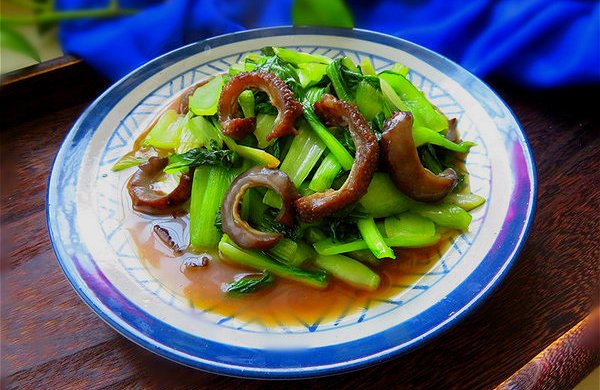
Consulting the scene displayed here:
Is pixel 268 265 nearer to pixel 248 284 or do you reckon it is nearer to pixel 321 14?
pixel 248 284

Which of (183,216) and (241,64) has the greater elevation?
(241,64)

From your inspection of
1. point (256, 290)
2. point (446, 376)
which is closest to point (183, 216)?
point (256, 290)

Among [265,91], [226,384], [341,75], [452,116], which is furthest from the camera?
[452,116]

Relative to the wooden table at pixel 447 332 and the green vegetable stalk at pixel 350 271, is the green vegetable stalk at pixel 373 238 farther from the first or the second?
the wooden table at pixel 447 332

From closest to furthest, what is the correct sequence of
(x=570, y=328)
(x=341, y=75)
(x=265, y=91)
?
(x=570, y=328)
(x=265, y=91)
(x=341, y=75)

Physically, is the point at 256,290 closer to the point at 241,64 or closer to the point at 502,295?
the point at 502,295

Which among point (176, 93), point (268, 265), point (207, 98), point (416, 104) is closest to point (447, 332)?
point (268, 265)

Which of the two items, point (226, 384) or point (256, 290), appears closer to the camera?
point (226, 384)
